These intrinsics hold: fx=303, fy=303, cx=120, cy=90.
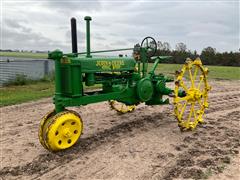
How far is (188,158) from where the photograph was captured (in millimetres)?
4434

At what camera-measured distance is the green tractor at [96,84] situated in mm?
4562

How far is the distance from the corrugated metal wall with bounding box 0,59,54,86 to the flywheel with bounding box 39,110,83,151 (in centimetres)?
1060

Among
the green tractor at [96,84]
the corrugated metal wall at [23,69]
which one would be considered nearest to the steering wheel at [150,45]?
the green tractor at [96,84]

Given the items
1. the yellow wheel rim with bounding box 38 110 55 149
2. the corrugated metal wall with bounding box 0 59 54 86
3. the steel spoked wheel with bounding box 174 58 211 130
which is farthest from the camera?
the corrugated metal wall with bounding box 0 59 54 86

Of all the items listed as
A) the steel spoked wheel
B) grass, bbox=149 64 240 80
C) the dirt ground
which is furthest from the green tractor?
grass, bbox=149 64 240 80

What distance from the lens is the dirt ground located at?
3.98 m

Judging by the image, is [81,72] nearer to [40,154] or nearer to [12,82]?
[40,154]

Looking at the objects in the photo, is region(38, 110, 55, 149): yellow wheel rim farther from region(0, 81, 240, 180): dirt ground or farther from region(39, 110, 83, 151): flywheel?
region(0, 81, 240, 180): dirt ground

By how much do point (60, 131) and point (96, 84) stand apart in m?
1.42

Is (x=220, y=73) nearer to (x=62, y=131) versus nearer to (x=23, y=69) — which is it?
(x=23, y=69)

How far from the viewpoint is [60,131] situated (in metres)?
4.46

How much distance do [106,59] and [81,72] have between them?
2.16 feet

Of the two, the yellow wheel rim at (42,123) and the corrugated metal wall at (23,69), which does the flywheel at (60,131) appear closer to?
the yellow wheel rim at (42,123)

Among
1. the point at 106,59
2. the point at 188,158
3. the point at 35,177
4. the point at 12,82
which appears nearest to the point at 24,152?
the point at 35,177
